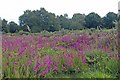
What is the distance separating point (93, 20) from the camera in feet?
102

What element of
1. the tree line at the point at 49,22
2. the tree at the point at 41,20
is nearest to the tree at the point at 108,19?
the tree line at the point at 49,22

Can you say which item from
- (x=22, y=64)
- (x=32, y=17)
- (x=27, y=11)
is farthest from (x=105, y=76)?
(x=27, y=11)

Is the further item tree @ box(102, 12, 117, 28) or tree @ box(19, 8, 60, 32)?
tree @ box(102, 12, 117, 28)

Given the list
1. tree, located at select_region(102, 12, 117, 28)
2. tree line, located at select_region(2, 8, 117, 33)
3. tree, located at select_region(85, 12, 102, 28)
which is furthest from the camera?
tree, located at select_region(85, 12, 102, 28)

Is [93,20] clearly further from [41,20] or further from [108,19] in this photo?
[41,20]

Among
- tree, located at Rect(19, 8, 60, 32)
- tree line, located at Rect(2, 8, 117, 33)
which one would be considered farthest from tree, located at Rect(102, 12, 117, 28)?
tree, located at Rect(19, 8, 60, 32)

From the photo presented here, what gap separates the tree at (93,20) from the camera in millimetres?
Result: 31578

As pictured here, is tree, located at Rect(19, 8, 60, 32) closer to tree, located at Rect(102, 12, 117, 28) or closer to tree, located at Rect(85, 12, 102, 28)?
tree, located at Rect(85, 12, 102, 28)

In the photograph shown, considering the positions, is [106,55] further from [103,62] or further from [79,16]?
[79,16]

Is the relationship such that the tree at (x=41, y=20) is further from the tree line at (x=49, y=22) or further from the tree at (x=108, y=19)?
the tree at (x=108, y=19)

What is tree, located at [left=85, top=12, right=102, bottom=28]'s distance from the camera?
31578 millimetres

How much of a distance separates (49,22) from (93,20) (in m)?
5.65

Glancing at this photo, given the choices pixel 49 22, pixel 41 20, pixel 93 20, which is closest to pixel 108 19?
pixel 93 20

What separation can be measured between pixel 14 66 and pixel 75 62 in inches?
62.4
